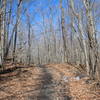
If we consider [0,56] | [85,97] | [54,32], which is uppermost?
[54,32]

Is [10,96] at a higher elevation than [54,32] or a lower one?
lower

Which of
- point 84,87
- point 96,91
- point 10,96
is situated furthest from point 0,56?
point 96,91

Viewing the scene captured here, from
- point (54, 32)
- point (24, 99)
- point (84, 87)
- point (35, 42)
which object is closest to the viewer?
point (24, 99)

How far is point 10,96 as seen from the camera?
6.71 m

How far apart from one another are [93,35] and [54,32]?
3011 cm

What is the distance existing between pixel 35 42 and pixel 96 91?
47848 millimetres

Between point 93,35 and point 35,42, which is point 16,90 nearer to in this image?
point 93,35

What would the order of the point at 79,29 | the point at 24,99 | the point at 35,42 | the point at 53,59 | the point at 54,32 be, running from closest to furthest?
Answer: 1. the point at 24,99
2. the point at 79,29
3. the point at 54,32
4. the point at 53,59
5. the point at 35,42

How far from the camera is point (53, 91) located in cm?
733

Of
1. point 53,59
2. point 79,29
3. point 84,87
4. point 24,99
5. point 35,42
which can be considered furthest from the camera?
point 35,42

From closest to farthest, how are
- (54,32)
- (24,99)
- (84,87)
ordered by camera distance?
(24,99)
(84,87)
(54,32)

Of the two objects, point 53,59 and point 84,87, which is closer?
point 84,87

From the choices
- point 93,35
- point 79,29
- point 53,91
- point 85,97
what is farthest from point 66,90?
point 79,29

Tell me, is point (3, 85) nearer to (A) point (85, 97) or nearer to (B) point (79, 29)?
(A) point (85, 97)
